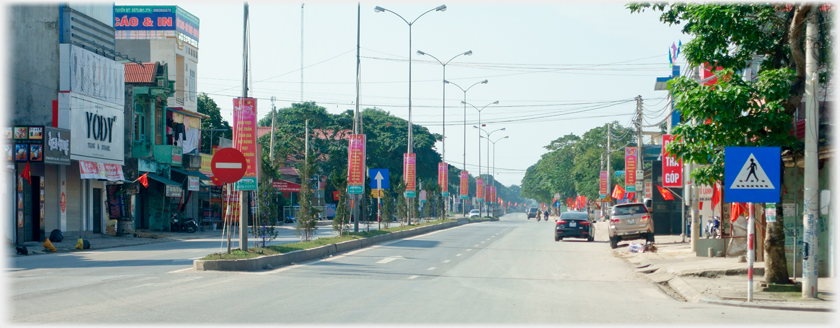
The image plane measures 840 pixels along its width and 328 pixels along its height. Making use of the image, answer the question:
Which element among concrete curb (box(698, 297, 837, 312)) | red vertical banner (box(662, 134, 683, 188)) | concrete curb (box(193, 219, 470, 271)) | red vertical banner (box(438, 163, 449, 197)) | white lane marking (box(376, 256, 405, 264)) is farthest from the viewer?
red vertical banner (box(438, 163, 449, 197))

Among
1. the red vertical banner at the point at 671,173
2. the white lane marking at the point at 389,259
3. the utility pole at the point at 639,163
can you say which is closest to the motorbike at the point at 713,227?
the red vertical banner at the point at 671,173

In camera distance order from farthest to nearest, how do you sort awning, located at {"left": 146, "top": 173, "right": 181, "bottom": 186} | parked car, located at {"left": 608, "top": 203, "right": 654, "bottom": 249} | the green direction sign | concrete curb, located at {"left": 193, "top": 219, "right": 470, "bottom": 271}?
awning, located at {"left": 146, "top": 173, "right": 181, "bottom": 186}, parked car, located at {"left": 608, "top": 203, "right": 654, "bottom": 249}, the green direction sign, concrete curb, located at {"left": 193, "top": 219, "right": 470, "bottom": 271}

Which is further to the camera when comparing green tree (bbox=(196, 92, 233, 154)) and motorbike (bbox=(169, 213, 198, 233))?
green tree (bbox=(196, 92, 233, 154))

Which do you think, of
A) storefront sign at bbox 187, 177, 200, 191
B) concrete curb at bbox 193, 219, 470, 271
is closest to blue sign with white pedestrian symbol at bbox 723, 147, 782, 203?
concrete curb at bbox 193, 219, 470, 271

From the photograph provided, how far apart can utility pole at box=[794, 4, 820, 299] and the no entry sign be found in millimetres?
10951

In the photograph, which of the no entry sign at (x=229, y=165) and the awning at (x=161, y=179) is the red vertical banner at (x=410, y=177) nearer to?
the awning at (x=161, y=179)

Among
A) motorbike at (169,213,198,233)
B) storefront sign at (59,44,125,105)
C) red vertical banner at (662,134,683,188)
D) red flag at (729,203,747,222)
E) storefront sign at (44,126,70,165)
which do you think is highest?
storefront sign at (59,44,125,105)

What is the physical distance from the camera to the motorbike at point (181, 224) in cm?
3888

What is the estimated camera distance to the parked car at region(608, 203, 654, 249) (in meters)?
25.3

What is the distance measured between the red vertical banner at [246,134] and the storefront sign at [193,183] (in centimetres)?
2513

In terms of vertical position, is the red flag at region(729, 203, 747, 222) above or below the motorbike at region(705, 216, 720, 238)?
above

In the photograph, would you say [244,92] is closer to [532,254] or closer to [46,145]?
[532,254]

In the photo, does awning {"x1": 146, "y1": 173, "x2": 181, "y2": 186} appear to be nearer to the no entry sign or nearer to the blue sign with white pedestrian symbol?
the no entry sign

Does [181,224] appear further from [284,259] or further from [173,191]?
[284,259]
